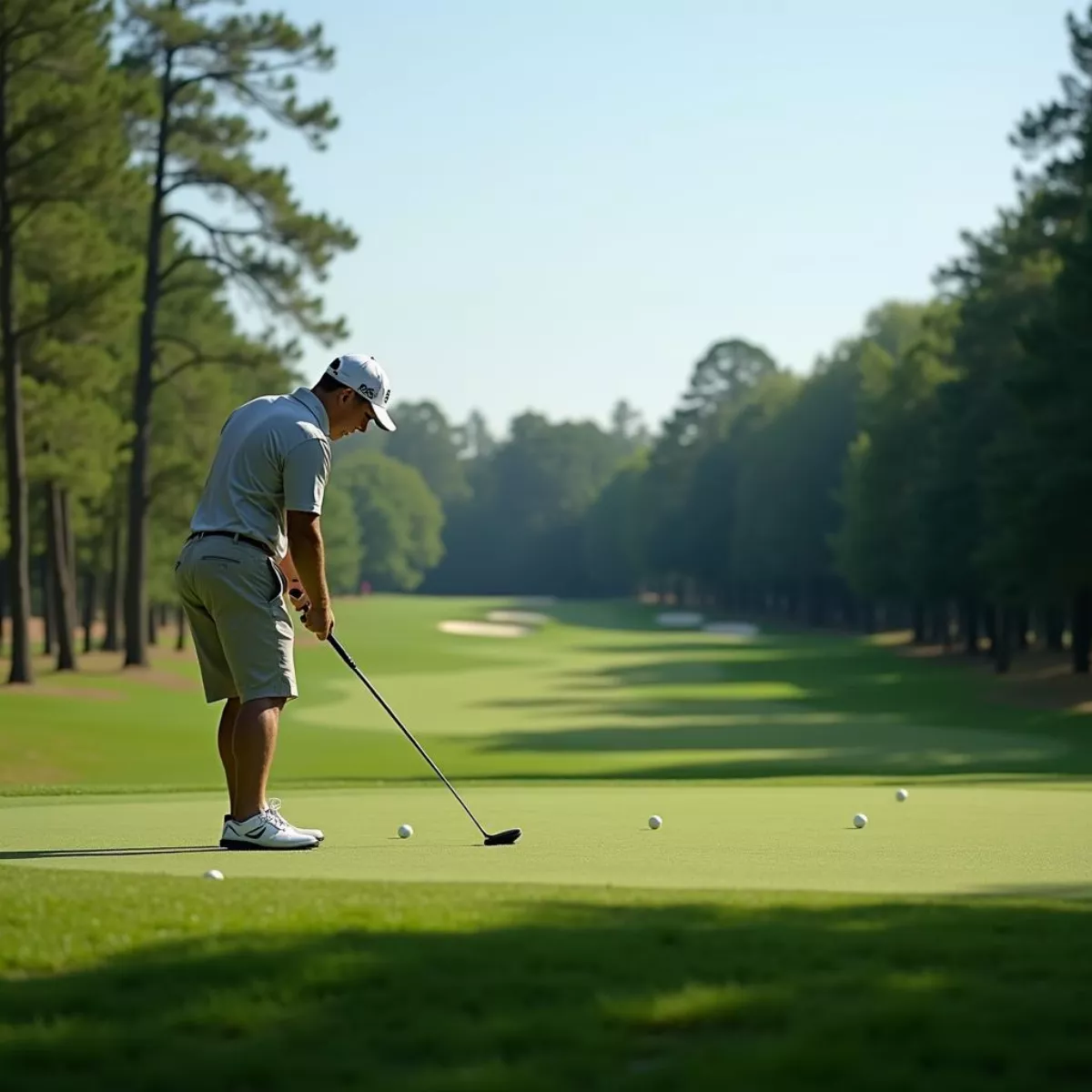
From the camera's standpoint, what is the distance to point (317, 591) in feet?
33.0

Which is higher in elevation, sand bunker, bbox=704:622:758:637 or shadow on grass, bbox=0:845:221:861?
shadow on grass, bbox=0:845:221:861

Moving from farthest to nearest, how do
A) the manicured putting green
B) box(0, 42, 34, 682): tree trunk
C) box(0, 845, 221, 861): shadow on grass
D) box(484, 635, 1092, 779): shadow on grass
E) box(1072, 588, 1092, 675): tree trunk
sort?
1. box(1072, 588, 1092, 675): tree trunk
2. box(0, 42, 34, 682): tree trunk
3. box(484, 635, 1092, 779): shadow on grass
4. box(0, 845, 221, 861): shadow on grass
5. the manicured putting green

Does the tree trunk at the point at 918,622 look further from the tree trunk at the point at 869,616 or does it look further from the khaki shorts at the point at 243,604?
the khaki shorts at the point at 243,604

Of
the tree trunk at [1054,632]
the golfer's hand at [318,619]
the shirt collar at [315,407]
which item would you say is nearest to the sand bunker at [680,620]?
the tree trunk at [1054,632]

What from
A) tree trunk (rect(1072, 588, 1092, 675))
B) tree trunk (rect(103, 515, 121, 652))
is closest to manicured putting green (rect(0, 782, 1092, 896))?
tree trunk (rect(1072, 588, 1092, 675))

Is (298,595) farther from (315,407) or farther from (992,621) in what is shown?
(992,621)

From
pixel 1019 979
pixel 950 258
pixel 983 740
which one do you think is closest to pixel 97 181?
pixel 983 740

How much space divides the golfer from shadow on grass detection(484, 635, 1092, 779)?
56.1ft

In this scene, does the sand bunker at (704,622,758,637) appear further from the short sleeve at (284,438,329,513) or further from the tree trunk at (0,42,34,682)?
the short sleeve at (284,438,329,513)

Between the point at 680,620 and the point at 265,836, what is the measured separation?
409 feet

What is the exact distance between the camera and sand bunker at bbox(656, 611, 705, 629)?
130m

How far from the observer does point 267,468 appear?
33.6 ft

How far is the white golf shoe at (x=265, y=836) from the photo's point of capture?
1005 centimetres

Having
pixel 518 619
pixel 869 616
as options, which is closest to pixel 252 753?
pixel 869 616
